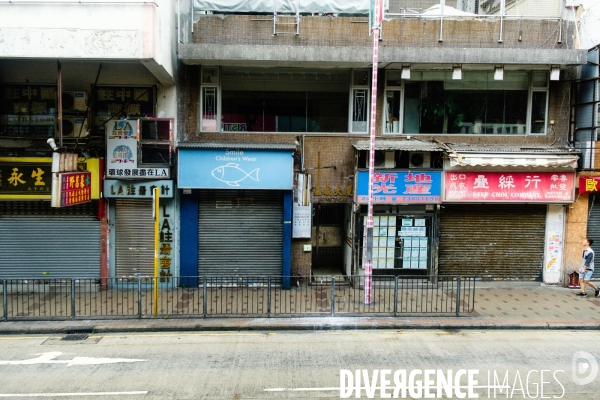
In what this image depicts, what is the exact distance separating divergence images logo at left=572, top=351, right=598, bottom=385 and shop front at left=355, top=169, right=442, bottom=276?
537 centimetres

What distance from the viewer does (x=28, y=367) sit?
851cm

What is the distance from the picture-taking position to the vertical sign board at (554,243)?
14.6 m

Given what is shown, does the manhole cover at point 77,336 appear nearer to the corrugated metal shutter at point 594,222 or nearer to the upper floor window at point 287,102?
the upper floor window at point 287,102

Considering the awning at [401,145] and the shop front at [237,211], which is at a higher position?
the awning at [401,145]

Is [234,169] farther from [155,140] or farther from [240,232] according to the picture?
[155,140]

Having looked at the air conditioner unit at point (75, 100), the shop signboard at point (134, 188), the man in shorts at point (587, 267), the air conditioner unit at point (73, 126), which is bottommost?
the man in shorts at point (587, 267)

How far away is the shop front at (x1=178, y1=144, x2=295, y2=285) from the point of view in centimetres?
1339

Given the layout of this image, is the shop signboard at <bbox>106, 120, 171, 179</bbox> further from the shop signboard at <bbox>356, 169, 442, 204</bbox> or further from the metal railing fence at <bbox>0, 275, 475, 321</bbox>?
the shop signboard at <bbox>356, 169, 442, 204</bbox>

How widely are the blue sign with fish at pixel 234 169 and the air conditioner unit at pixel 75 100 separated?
3320 mm

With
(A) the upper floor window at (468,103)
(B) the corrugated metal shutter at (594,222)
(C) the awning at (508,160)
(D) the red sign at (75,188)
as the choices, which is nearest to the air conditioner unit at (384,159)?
(A) the upper floor window at (468,103)

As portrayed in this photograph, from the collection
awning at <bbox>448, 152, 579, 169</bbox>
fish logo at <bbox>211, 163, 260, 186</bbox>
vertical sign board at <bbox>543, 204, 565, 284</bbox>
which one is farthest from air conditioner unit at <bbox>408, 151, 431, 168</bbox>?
fish logo at <bbox>211, 163, 260, 186</bbox>

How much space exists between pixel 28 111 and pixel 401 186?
1085cm

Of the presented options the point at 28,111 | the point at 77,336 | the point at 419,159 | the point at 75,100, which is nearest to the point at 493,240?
the point at 419,159

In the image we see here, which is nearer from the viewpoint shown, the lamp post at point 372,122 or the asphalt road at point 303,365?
Answer: the asphalt road at point 303,365
